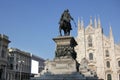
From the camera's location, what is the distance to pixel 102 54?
5903cm

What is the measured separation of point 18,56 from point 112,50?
26.4 m

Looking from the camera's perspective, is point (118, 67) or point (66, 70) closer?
point (66, 70)

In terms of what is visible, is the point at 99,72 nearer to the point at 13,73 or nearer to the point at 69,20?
the point at 13,73

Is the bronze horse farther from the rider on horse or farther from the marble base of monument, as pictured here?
the marble base of monument

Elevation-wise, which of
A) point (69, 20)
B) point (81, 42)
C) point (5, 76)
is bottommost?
point (5, 76)

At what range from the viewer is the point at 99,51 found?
2338 inches

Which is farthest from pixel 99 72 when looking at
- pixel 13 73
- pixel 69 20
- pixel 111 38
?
pixel 69 20

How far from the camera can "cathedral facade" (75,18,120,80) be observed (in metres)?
57.8

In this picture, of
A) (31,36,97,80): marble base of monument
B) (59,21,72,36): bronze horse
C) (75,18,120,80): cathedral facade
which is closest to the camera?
(31,36,97,80): marble base of monument

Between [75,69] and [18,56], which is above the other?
[18,56]

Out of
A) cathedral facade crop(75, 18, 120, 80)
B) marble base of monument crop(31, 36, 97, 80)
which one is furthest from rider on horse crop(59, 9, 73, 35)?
cathedral facade crop(75, 18, 120, 80)

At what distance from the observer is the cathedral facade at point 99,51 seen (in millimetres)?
57750

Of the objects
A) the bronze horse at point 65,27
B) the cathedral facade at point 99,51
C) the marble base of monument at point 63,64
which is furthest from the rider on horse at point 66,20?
the cathedral facade at point 99,51

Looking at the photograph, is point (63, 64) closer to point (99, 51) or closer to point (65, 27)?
point (65, 27)
